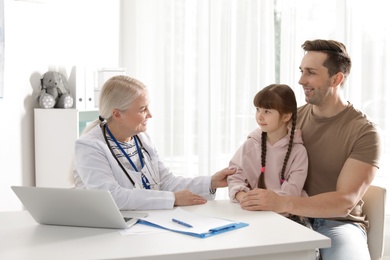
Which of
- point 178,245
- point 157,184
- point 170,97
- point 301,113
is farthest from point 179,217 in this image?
point 170,97

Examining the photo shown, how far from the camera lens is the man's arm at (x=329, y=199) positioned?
2143mm

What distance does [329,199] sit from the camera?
232 centimetres

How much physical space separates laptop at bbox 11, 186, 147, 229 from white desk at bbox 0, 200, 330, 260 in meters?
0.03

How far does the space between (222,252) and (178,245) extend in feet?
0.42

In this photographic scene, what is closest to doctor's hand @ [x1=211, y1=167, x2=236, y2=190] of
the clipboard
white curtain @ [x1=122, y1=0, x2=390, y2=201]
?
the clipboard

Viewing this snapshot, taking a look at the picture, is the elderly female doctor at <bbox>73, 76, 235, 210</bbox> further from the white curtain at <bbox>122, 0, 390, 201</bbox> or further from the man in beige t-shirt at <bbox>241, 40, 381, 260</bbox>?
the white curtain at <bbox>122, 0, 390, 201</bbox>

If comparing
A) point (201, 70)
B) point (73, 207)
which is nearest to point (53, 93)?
point (201, 70)

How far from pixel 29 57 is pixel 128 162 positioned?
1.93 meters

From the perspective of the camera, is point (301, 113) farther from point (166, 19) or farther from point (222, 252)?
point (166, 19)

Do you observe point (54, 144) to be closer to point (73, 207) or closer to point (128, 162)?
point (128, 162)

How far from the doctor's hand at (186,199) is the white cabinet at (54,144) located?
1.94 meters

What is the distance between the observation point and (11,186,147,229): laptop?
5.75ft

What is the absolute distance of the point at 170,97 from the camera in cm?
485

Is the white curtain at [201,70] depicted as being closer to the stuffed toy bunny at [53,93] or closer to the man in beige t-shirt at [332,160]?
the stuffed toy bunny at [53,93]
